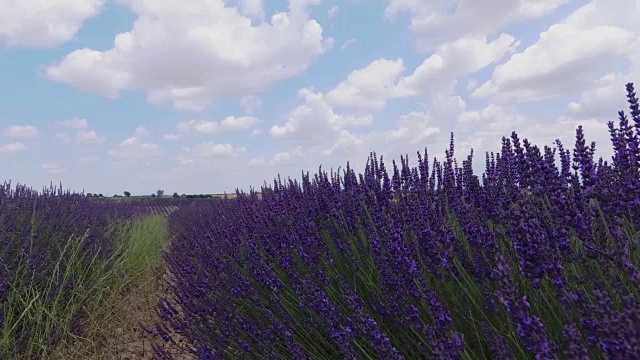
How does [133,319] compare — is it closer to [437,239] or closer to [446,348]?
[437,239]

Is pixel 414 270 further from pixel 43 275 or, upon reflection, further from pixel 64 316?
pixel 43 275

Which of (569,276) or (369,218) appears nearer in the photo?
(569,276)

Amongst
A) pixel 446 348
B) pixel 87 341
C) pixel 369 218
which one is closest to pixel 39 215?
pixel 87 341

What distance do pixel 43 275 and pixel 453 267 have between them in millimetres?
3097

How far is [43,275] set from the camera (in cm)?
359

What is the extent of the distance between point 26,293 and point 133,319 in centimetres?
106

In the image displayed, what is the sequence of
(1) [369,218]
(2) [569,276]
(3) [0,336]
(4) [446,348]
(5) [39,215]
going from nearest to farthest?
1. (4) [446,348]
2. (2) [569,276]
3. (1) [369,218]
4. (3) [0,336]
5. (5) [39,215]

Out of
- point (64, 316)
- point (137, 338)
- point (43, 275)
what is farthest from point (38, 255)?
point (137, 338)

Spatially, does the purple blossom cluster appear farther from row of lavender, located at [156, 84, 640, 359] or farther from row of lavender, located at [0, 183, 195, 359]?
row of lavender, located at [156, 84, 640, 359]

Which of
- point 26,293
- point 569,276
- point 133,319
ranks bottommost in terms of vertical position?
point 133,319

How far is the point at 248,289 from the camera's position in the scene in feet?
8.52

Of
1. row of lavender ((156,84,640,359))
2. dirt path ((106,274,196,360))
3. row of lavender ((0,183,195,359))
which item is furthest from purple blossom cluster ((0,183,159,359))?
row of lavender ((156,84,640,359))

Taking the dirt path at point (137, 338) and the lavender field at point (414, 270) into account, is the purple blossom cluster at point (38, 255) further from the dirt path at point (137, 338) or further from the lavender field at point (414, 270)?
the dirt path at point (137, 338)

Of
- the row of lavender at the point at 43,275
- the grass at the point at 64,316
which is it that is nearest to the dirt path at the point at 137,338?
the grass at the point at 64,316
